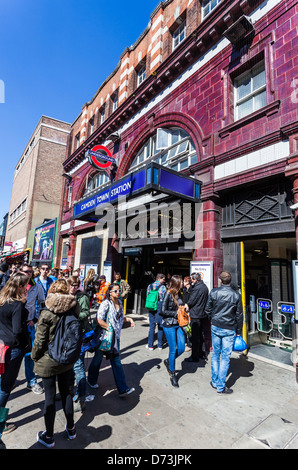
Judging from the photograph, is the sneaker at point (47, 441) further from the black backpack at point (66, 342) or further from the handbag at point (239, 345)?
the handbag at point (239, 345)

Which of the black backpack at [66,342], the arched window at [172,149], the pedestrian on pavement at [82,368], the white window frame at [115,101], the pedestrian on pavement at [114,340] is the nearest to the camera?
the black backpack at [66,342]

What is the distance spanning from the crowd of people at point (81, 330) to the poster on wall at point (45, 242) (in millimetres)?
15316

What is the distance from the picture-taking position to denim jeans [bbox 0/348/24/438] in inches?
113

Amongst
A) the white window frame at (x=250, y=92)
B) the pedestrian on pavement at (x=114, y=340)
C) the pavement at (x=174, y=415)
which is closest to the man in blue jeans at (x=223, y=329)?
the pavement at (x=174, y=415)

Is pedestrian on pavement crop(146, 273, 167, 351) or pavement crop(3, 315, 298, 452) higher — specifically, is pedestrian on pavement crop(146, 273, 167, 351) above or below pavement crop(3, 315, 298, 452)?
above

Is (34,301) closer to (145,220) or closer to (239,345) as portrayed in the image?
(239,345)

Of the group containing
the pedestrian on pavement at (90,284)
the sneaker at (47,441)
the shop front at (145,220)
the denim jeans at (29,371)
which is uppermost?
the shop front at (145,220)

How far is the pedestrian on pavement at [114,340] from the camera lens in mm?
3717

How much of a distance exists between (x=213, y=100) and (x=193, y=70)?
6.24 ft

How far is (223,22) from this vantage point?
7.21m

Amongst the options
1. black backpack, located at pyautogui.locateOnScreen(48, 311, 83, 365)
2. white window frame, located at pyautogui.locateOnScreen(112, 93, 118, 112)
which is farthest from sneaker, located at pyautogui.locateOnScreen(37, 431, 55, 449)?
white window frame, located at pyautogui.locateOnScreen(112, 93, 118, 112)

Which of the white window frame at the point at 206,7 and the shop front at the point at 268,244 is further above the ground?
the white window frame at the point at 206,7

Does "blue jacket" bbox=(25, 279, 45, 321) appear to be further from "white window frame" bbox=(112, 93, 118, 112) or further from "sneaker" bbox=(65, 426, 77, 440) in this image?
"white window frame" bbox=(112, 93, 118, 112)

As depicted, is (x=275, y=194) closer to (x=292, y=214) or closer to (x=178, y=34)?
(x=292, y=214)
